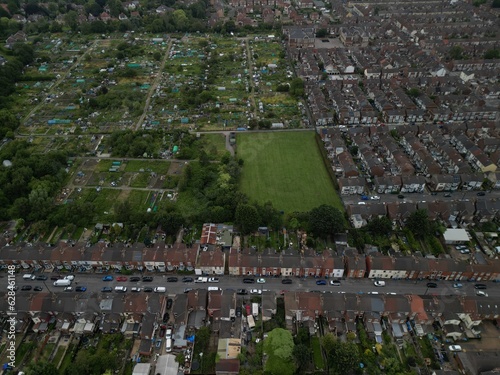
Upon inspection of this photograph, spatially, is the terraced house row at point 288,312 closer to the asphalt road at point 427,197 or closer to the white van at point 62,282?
the white van at point 62,282

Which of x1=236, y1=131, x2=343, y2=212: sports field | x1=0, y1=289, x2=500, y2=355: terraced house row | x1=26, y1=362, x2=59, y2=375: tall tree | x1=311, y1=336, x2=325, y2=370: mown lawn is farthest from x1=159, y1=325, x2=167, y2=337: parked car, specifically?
x1=236, y1=131, x2=343, y2=212: sports field

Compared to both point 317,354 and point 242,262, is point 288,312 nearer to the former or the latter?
point 317,354

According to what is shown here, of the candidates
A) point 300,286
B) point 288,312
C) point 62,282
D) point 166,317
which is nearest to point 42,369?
point 62,282

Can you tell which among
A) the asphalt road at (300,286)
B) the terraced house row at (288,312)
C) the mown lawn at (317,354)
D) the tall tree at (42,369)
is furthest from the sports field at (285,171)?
the tall tree at (42,369)

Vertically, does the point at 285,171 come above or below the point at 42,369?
below

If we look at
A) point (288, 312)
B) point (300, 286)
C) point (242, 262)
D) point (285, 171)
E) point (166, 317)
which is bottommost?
point (166, 317)

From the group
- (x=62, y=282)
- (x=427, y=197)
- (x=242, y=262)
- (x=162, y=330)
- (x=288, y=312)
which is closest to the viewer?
(x=162, y=330)

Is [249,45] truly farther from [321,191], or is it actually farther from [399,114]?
[321,191]
